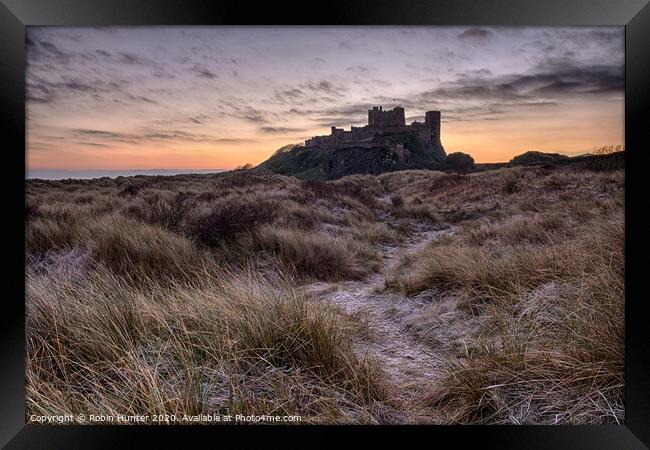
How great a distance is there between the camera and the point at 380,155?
3.16 metres

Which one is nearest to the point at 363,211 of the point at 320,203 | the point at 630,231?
the point at 320,203

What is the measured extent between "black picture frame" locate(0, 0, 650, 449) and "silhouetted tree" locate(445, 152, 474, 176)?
1.01m

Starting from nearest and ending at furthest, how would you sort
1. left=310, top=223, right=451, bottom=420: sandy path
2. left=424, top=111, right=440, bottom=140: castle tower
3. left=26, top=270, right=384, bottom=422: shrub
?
1. left=26, top=270, right=384, bottom=422: shrub
2. left=310, top=223, right=451, bottom=420: sandy path
3. left=424, top=111, right=440, bottom=140: castle tower

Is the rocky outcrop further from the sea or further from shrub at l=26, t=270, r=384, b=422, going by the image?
shrub at l=26, t=270, r=384, b=422

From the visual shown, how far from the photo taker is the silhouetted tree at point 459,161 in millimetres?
2959

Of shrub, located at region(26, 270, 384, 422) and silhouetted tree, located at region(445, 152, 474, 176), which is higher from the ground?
silhouetted tree, located at region(445, 152, 474, 176)

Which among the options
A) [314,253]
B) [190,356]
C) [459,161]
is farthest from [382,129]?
[190,356]

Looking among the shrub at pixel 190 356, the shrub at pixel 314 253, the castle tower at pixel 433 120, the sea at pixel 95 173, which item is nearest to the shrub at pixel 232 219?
the shrub at pixel 314 253

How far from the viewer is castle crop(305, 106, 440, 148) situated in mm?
2738

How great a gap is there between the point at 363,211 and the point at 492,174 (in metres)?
1.32

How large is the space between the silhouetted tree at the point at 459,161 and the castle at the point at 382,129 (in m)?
0.23

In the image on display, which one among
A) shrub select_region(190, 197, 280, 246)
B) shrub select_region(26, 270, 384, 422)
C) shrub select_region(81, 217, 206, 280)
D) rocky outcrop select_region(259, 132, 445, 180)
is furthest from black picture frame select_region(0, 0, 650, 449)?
shrub select_region(190, 197, 280, 246)

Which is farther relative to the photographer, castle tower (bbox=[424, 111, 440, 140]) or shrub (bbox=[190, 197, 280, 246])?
shrub (bbox=[190, 197, 280, 246])

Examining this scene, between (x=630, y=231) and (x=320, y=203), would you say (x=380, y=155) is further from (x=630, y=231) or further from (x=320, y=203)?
(x=630, y=231)
